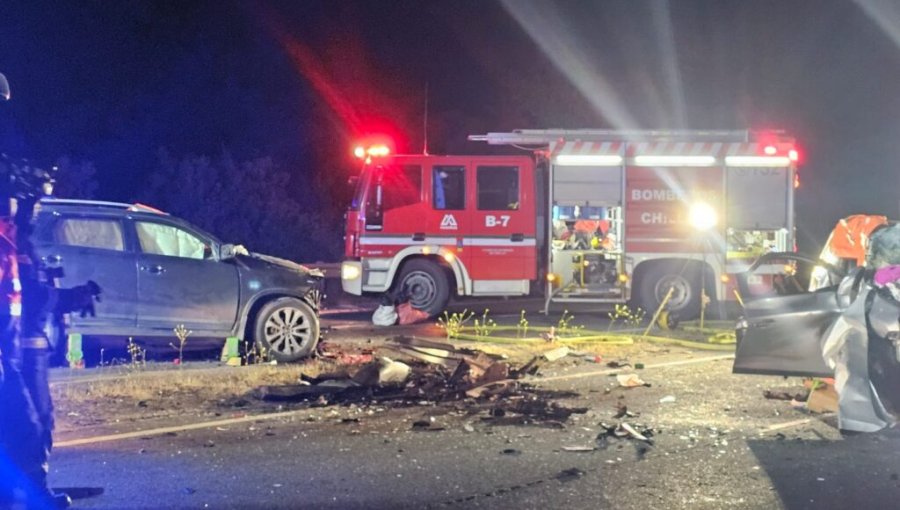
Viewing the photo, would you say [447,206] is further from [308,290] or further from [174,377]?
[174,377]

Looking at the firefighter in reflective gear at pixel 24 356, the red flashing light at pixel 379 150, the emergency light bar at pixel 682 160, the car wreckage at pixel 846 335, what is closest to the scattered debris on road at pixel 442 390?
the car wreckage at pixel 846 335

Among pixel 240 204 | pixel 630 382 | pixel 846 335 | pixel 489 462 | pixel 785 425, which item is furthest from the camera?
pixel 240 204

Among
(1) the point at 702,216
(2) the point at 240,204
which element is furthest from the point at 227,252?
(2) the point at 240,204

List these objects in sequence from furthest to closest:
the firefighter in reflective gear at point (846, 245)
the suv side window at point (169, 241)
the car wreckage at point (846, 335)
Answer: the suv side window at point (169, 241) → the firefighter in reflective gear at point (846, 245) → the car wreckage at point (846, 335)

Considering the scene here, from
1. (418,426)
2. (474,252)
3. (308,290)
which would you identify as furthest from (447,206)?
(418,426)

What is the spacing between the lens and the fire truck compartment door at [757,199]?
15031 millimetres

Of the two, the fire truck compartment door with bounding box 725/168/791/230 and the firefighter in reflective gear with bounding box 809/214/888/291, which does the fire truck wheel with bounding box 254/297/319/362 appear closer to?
the firefighter in reflective gear with bounding box 809/214/888/291

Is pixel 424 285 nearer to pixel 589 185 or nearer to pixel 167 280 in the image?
pixel 589 185

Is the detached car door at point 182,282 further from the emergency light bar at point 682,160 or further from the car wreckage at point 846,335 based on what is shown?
the emergency light bar at point 682,160

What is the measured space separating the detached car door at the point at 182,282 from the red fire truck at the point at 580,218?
4.62m

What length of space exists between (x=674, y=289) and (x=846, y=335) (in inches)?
316

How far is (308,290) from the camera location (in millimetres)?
10633

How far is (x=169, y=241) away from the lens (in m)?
10.3

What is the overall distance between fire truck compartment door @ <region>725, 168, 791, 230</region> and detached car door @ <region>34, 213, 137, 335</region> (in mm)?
9020
